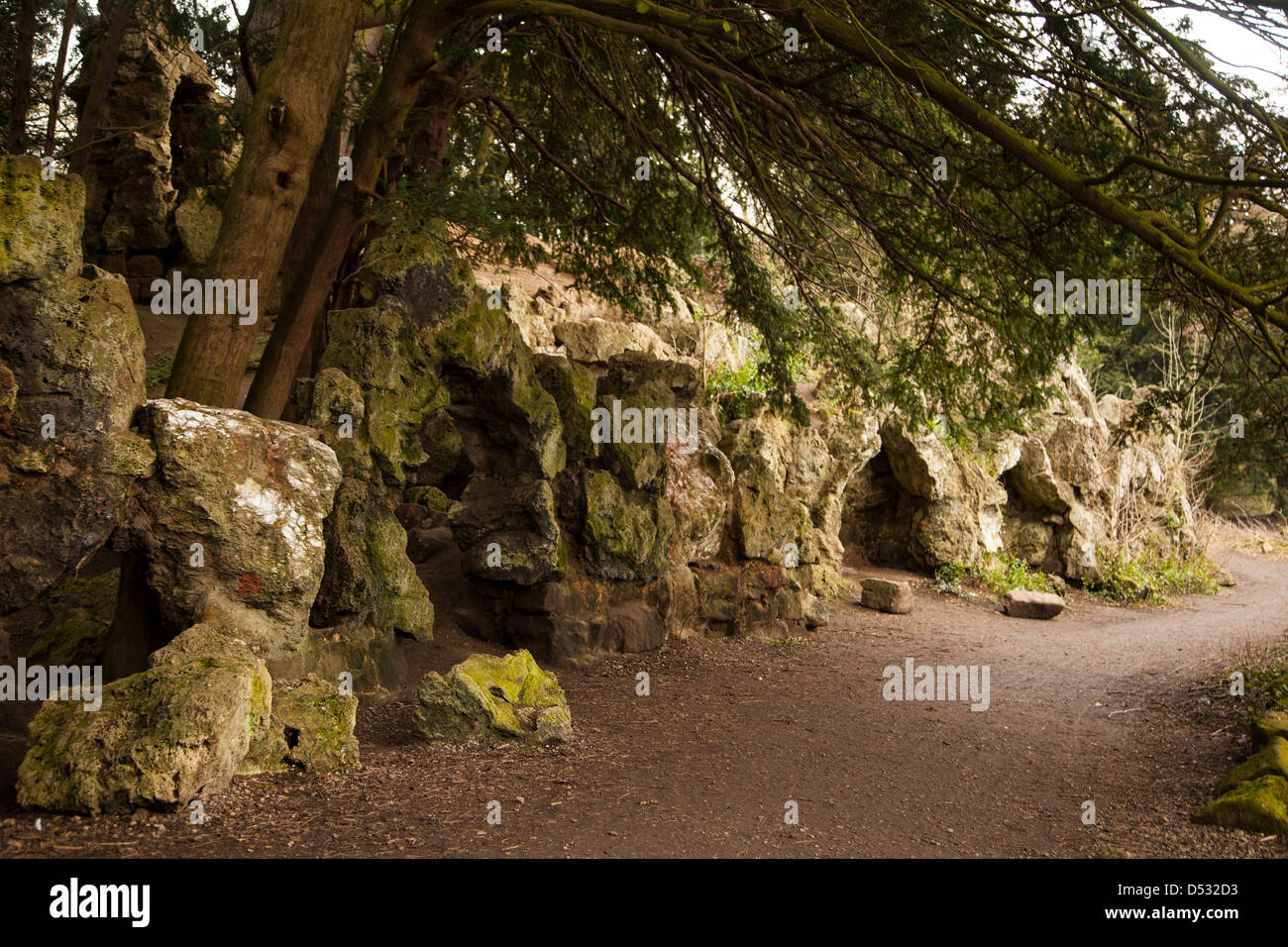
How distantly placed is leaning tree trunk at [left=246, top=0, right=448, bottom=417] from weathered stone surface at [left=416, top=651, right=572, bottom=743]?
2.83 m

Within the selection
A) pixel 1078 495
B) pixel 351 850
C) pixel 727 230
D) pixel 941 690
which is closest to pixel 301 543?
pixel 351 850

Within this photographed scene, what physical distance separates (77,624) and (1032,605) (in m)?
12.6

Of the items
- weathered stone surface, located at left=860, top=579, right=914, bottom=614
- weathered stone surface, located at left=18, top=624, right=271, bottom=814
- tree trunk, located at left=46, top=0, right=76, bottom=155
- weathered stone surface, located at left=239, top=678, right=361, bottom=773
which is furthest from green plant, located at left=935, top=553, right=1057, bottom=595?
tree trunk, located at left=46, top=0, right=76, bottom=155

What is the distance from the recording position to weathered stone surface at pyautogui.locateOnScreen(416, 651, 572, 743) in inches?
236

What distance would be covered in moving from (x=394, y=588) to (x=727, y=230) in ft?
16.0

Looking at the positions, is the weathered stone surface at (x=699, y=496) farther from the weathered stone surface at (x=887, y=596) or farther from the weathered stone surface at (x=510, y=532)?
the weathered stone surface at (x=887, y=596)

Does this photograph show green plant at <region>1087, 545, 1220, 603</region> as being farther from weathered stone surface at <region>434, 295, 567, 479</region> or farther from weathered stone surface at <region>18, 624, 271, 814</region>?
weathered stone surface at <region>18, 624, 271, 814</region>

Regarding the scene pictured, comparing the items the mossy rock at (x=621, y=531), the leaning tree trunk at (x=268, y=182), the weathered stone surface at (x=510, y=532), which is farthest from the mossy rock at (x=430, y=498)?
the leaning tree trunk at (x=268, y=182)

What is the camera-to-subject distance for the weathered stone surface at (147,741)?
426 cm

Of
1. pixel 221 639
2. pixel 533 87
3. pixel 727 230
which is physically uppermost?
pixel 533 87

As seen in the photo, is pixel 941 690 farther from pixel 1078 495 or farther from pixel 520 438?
pixel 1078 495

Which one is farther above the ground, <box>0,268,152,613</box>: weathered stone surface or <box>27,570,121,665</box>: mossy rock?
<box>0,268,152,613</box>: weathered stone surface

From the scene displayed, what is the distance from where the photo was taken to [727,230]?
9297mm

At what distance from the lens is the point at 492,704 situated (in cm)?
617
